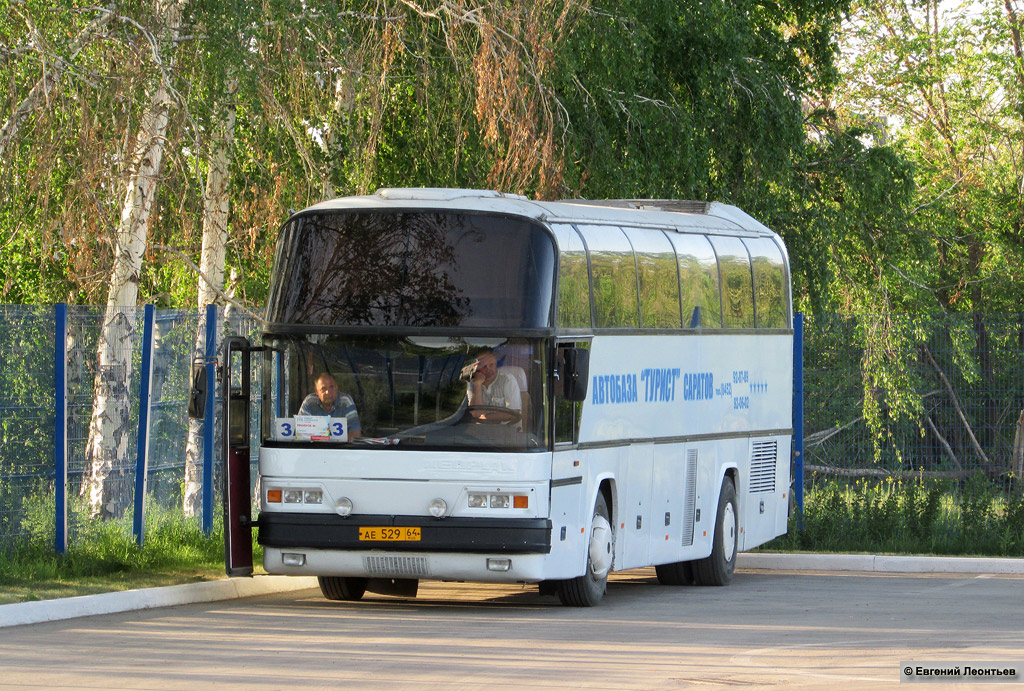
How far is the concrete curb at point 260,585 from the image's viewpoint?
13.0 metres

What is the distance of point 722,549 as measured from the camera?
1781 cm

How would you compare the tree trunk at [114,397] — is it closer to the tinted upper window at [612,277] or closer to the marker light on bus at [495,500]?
the marker light on bus at [495,500]

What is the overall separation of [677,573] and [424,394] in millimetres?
4968

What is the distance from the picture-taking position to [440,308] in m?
13.9

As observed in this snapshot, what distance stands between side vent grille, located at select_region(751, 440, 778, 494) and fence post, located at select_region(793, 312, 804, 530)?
170 centimetres

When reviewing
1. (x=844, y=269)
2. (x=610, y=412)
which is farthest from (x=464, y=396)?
(x=844, y=269)

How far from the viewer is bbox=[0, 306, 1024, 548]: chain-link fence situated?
1471cm

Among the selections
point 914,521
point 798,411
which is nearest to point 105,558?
point 798,411

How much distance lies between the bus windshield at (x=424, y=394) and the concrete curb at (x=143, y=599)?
5.05 ft

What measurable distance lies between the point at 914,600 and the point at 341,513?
17.4ft

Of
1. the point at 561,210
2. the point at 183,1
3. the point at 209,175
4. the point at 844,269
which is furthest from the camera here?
the point at 844,269

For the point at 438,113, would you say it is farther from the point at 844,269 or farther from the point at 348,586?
the point at 844,269

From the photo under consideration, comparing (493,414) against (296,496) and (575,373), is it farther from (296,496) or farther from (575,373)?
(296,496)

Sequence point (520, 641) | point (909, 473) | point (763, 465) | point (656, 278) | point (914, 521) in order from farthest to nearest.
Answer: point (909, 473)
point (914, 521)
point (763, 465)
point (656, 278)
point (520, 641)
